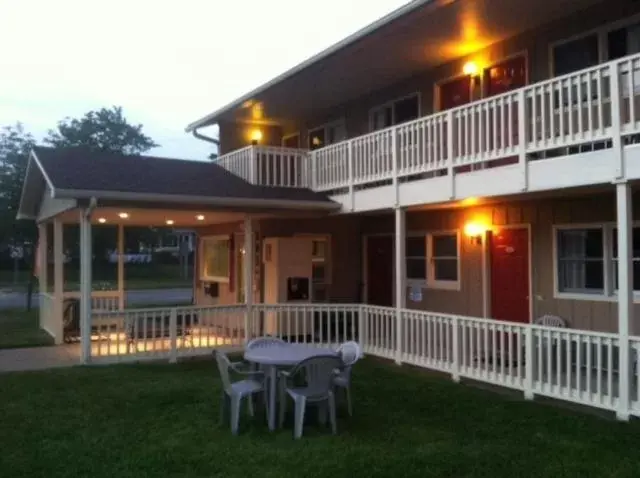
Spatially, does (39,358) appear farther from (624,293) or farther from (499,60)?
(499,60)

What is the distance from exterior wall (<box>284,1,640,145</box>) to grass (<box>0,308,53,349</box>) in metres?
8.43

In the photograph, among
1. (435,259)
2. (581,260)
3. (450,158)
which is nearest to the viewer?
(450,158)

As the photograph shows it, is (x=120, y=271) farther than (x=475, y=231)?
Yes

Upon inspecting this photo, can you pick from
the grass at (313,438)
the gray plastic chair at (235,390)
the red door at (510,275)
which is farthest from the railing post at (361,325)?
the gray plastic chair at (235,390)

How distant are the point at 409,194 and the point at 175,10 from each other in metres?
17.4

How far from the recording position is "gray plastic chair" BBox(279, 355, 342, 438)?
6637mm

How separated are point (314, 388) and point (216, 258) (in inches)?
424

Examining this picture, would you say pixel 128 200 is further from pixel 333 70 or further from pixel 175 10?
pixel 175 10

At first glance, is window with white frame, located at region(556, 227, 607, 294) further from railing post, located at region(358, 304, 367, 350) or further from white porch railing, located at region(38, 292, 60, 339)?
white porch railing, located at region(38, 292, 60, 339)

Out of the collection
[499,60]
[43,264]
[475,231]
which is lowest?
[43,264]

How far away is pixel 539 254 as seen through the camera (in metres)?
10.9

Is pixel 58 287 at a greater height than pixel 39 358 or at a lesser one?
greater

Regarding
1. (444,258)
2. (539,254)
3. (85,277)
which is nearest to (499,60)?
(539,254)

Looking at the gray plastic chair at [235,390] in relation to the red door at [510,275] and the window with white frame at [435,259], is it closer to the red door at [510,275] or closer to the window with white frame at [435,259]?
the red door at [510,275]
